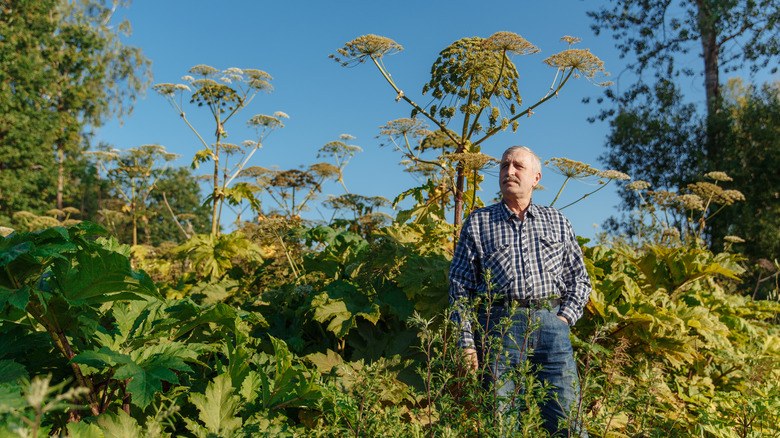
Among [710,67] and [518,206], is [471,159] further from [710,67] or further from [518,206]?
[710,67]

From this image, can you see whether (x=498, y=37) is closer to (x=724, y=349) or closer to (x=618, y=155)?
(x=724, y=349)

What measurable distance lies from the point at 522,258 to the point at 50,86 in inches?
1117

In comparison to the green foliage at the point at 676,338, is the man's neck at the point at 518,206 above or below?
above

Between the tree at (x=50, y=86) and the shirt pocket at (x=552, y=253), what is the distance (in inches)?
981

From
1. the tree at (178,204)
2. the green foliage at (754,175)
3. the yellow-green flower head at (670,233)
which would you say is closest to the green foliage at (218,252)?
the yellow-green flower head at (670,233)

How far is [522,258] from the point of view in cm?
280

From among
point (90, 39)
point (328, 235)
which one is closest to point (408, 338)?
point (328, 235)

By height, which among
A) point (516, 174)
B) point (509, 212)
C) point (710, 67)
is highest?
point (710, 67)

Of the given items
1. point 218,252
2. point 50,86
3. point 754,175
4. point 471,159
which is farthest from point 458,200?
point 50,86

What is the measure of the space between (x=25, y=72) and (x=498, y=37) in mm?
25966

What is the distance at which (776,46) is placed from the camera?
14914mm

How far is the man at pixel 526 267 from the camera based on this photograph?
2.68 meters

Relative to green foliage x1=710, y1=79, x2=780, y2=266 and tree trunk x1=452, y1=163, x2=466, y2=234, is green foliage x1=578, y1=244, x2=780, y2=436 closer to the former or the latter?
tree trunk x1=452, y1=163, x2=466, y2=234

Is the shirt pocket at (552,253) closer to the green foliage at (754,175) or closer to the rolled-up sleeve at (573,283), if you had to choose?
the rolled-up sleeve at (573,283)
